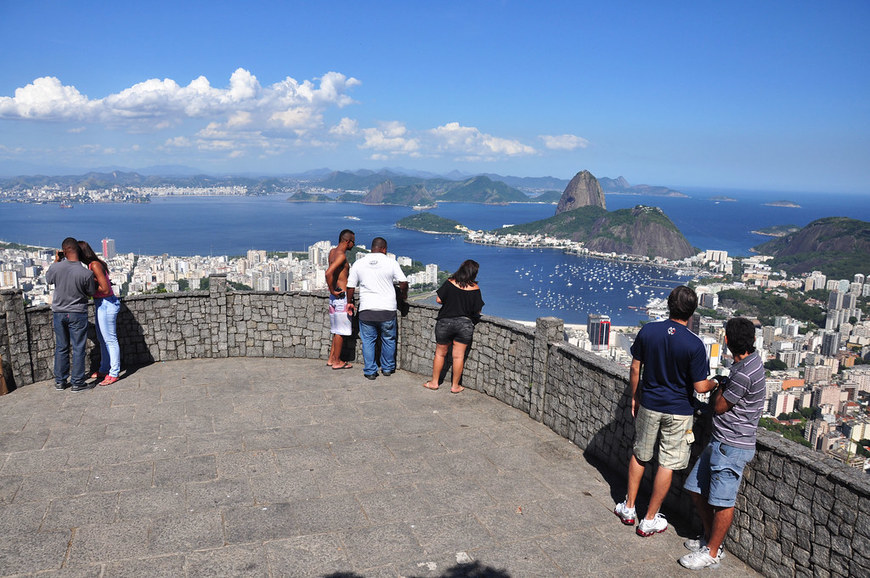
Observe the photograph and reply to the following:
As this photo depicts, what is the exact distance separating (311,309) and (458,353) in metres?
2.53

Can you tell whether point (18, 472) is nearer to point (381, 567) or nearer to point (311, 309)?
point (381, 567)

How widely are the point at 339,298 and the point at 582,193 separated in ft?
584

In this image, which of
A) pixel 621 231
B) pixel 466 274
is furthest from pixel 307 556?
pixel 621 231

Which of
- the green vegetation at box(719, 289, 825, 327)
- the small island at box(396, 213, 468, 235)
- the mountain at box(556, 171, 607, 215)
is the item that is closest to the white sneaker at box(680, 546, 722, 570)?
the green vegetation at box(719, 289, 825, 327)

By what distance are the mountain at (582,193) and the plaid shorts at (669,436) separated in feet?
577

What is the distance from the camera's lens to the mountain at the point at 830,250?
90.4 meters

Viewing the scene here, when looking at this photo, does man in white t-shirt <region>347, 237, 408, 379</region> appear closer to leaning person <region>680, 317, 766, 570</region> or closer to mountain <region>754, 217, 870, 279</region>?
leaning person <region>680, 317, 766, 570</region>

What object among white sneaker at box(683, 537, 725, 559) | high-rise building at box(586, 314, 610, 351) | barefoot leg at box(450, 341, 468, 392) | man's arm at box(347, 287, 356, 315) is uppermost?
man's arm at box(347, 287, 356, 315)

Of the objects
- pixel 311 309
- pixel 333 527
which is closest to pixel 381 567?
pixel 333 527

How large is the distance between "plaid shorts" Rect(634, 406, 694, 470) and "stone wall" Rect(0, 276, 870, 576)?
18 centimetres

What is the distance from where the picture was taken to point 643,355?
4.29 m

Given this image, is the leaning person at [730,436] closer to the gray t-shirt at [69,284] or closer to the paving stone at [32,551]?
the paving stone at [32,551]

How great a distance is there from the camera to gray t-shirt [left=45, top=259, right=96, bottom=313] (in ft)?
21.9

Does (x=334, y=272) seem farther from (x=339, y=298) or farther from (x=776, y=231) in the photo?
(x=776, y=231)
